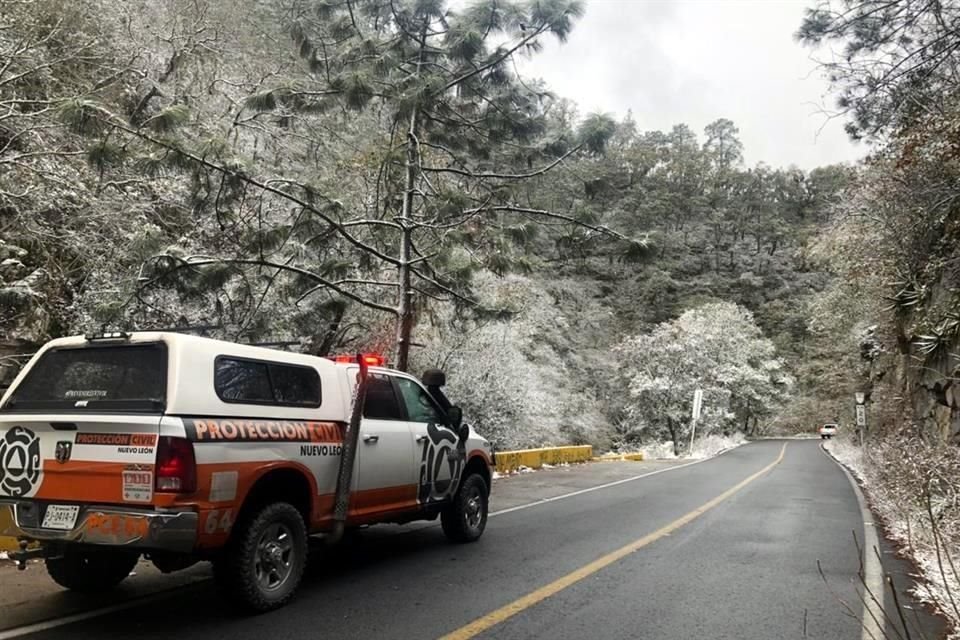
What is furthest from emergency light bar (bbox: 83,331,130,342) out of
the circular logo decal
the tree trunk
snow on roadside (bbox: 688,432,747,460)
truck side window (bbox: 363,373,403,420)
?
snow on roadside (bbox: 688,432,747,460)

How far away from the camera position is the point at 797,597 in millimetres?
5930

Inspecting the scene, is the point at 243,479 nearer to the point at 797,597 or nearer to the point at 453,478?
the point at 453,478

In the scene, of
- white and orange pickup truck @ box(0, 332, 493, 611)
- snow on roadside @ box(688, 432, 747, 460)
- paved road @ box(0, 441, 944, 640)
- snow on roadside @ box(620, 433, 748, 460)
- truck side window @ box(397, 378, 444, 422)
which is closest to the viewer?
white and orange pickup truck @ box(0, 332, 493, 611)

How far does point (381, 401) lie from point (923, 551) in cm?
604

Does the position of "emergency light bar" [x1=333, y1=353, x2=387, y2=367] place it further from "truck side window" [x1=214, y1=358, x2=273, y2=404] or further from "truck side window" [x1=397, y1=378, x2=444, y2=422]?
"truck side window" [x1=214, y1=358, x2=273, y2=404]

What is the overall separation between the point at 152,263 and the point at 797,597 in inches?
352

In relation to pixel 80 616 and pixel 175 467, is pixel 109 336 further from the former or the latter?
pixel 80 616

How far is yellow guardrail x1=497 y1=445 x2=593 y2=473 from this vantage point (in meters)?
16.8

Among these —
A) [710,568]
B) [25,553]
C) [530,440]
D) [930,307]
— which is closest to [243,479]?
[25,553]

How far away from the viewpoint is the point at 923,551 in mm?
7508

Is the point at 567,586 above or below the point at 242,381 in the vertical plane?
below

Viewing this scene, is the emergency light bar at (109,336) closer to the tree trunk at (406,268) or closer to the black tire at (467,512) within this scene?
the black tire at (467,512)

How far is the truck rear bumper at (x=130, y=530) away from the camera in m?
4.32

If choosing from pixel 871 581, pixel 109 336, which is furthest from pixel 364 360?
pixel 871 581
